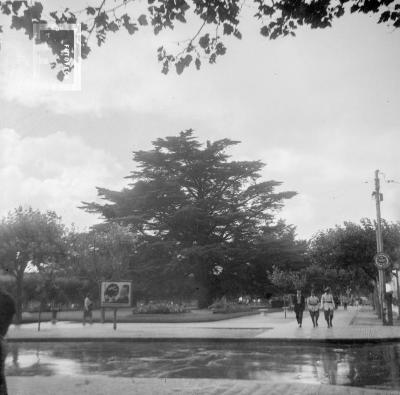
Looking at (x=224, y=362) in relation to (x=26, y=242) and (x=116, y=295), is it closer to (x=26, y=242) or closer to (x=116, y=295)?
(x=116, y=295)

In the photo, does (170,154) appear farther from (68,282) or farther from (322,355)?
(322,355)

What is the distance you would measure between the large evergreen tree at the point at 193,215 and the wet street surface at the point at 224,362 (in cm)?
2905

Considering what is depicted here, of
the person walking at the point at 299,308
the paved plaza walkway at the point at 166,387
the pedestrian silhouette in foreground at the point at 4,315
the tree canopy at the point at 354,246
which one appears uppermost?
the tree canopy at the point at 354,246

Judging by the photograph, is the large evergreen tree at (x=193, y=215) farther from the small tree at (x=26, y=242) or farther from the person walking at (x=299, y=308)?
the person walking at (x=299, y=308)

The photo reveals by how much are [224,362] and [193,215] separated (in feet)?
108

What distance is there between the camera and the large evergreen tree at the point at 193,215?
1807 inches

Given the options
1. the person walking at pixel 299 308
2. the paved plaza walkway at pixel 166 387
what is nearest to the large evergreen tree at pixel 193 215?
the person walking at pixel 299 308

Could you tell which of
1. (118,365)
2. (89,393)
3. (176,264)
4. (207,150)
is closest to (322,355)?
(118,365)

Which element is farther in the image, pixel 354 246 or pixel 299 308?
pixel 354 246

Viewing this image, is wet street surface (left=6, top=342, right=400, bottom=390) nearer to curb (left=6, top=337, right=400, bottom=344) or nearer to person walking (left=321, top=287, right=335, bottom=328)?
curb (left=6, top=337, right=400, bottom=344)

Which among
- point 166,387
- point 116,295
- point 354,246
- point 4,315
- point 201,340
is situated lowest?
point 201,340

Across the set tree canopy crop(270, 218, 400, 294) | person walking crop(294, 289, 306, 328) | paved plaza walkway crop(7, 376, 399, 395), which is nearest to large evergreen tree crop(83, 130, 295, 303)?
tree canopy crop(270, 218, 400, 294)

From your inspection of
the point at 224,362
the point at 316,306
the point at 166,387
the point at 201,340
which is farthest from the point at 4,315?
the point at 316,306

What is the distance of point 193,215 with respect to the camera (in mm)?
45031
